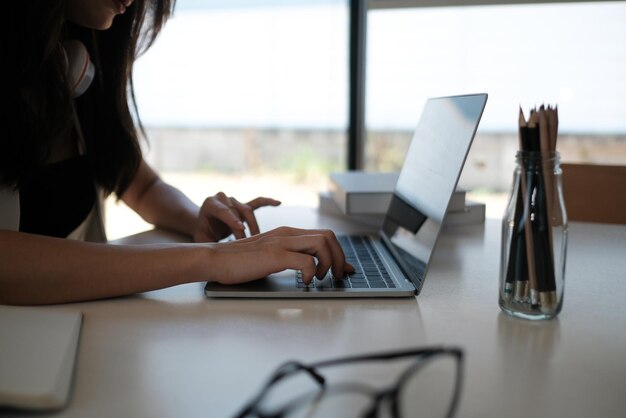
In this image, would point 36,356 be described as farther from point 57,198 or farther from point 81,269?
point 57,198

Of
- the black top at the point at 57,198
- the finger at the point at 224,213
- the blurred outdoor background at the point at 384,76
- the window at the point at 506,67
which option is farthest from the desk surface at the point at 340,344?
the window at the point at 506,67

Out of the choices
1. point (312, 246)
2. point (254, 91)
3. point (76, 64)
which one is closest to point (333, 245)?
point (312, 246)

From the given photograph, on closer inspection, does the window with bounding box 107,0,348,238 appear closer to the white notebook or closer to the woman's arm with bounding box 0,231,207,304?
the woman's arm with bounding box 0,231,207,304

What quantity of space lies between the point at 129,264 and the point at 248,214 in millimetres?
327

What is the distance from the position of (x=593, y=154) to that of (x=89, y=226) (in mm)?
2361

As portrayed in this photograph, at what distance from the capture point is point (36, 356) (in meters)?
0.57

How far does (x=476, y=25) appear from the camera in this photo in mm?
2812

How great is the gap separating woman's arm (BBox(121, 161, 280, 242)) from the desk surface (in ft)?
0.79

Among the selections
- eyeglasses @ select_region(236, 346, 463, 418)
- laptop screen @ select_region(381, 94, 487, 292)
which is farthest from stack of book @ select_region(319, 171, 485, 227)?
eyeglasses @ select_region(236, 346, 463, 418)

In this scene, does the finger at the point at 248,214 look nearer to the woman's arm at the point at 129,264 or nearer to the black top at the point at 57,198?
the woman's arm at the point at 129,264

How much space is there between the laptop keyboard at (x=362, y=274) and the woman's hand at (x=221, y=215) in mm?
173

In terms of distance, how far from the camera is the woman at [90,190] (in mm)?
808

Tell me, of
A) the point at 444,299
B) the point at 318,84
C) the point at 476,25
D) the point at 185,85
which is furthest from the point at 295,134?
the point at 444,299

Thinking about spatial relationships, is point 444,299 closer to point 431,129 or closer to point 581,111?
point 431,129
